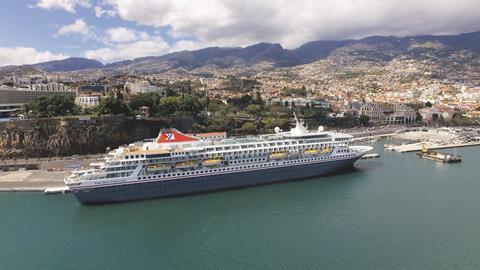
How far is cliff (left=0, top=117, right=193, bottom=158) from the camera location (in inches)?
1382

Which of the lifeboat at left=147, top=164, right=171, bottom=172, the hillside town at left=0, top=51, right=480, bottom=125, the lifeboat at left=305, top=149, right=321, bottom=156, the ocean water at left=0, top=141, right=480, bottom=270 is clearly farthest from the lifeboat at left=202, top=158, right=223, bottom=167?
the hillside town at left=0, top=51, right=480, bottom=125

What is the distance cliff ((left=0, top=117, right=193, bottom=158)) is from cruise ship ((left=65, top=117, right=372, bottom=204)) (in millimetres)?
11207

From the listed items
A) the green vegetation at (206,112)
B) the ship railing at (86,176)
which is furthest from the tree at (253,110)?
the ship railing at (86,176)

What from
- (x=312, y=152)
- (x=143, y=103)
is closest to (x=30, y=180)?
(x=143, y=103)

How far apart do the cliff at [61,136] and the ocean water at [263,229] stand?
10345 millimetres

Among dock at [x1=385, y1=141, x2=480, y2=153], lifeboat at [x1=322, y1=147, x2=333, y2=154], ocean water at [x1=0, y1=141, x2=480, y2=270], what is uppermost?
lifeboat at [x1=322, y1=147, x2=333, y2=154]

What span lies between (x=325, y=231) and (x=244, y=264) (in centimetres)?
554

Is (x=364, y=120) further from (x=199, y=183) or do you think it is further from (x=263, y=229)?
(x=263, y=229)

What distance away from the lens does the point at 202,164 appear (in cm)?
2647

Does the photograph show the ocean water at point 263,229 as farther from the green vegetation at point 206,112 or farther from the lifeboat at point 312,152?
the green vegetation at point 206,112

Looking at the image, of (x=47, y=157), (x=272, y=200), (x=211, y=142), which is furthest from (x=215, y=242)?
(x=47, y=157)

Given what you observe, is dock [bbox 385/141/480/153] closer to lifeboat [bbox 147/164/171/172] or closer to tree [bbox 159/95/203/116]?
tree [bbox 159/95/203/116]

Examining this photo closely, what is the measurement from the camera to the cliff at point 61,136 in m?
35.1

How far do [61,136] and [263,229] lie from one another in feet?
84.7
